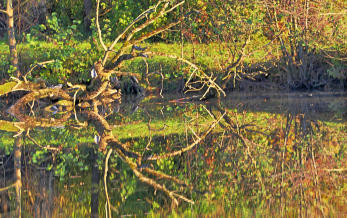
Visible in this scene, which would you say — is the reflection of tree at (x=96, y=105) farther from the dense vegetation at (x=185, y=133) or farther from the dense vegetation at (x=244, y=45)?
the dense vegetation at (x=244, y=45)

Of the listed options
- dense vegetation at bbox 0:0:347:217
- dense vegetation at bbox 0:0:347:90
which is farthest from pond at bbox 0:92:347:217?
dense vegetation at bbox 0:0:347:90

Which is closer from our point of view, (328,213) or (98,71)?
(328,213)

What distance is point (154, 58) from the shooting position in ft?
63.4

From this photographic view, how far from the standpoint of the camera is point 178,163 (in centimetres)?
743

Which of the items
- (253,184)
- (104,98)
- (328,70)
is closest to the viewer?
(253,184)

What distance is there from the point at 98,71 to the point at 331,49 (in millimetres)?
8091

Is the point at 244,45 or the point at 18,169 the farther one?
the point at 244,45

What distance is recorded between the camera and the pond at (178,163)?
5.28 meters

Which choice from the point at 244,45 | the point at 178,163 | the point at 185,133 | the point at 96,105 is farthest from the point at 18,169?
the point at 244,45

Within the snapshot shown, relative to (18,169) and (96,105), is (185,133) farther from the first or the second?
(96,105)

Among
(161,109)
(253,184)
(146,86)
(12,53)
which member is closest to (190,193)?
(253,184)

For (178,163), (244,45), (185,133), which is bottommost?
(185,133)

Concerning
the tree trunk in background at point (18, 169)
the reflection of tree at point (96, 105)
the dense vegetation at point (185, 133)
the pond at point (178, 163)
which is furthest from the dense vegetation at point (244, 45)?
the tree trunk in background at point (18, 169)

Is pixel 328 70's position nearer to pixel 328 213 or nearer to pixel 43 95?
pixel 43 95
